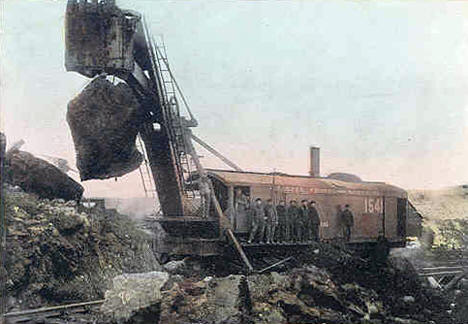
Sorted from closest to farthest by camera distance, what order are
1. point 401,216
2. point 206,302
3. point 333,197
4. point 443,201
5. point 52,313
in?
point 52,313 < point 206,302 < point 443,201 < point 333,197 < point 401,216

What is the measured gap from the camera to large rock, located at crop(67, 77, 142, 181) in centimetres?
560

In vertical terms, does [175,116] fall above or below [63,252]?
above

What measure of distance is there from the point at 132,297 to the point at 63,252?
1189mm

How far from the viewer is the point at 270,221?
6.59m

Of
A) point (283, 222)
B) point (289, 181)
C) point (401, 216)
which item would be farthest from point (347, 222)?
point (289, 181)

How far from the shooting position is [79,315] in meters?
5.17

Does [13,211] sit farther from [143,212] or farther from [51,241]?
[143,212]

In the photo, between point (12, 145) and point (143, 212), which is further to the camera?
point (143, 212)

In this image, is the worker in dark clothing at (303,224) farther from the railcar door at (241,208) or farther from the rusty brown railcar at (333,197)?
the railcar door at (241,208)

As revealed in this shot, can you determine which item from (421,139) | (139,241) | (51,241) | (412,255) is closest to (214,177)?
(139,241)

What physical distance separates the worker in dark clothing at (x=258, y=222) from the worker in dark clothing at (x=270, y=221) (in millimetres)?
83

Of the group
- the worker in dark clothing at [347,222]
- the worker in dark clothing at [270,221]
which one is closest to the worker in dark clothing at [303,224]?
the worker in dark clothing at [270,221]

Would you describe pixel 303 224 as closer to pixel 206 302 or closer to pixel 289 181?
pixel 289 181

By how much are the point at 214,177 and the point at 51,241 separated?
2.13m
